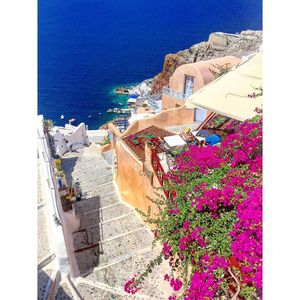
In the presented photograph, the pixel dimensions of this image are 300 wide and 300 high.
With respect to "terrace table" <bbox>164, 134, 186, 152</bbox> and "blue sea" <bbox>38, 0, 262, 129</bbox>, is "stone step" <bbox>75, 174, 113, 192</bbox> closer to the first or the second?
"terrace table" <bbox>164, 134, 186, 152</bbox>

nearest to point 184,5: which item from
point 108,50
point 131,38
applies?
point 131,38

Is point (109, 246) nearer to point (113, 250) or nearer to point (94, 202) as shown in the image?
point (113, 250)

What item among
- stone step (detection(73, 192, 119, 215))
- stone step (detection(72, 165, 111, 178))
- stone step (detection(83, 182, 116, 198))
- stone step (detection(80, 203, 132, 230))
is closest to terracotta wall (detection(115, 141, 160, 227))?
stone step (detection(80, 203, 132, 230))

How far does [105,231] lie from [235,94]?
5398mm

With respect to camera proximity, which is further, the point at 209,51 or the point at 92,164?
the point at 209,51

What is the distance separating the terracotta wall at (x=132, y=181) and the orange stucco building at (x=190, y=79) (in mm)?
9116

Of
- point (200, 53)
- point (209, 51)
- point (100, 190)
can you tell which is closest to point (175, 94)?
point (100, 190)

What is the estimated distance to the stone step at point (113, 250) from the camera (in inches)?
356

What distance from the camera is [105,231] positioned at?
34.1 feet

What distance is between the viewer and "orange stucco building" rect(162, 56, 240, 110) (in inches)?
765

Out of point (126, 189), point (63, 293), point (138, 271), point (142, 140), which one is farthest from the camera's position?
point (126, 189)

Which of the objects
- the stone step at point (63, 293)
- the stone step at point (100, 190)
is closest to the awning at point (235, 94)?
the stone step at point (63, 293)
